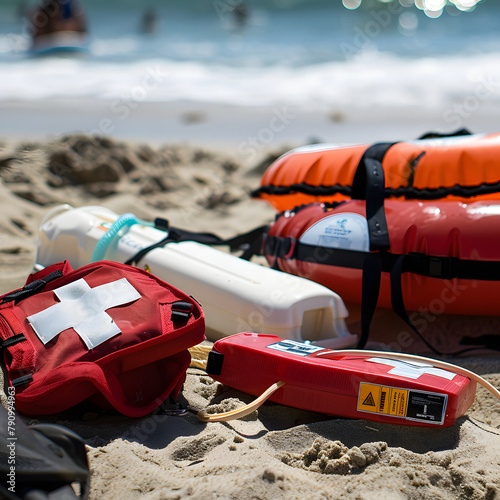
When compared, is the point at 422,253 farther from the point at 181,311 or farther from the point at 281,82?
the point at 281,82

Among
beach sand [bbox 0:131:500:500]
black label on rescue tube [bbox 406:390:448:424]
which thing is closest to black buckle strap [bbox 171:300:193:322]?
beach sand [bbox 0:131:500:500]

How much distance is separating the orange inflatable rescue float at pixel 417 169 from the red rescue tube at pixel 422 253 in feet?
0.78

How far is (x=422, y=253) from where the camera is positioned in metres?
2.20

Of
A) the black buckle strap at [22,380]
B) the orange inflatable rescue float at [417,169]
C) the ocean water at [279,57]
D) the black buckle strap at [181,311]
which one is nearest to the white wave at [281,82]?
the ocean water at [279,57]

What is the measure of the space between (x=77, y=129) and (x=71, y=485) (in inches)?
213

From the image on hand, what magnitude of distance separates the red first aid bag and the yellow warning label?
52cm

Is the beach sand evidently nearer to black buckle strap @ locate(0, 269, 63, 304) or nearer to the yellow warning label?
the yellow warning label

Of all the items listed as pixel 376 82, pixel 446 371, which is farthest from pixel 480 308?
pixel 376 82

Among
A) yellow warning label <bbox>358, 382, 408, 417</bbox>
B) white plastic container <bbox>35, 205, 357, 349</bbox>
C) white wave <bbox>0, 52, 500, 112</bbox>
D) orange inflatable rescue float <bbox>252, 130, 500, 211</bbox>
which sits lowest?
yellow warning label <bbox>358, 382, 408, 417</bbox>

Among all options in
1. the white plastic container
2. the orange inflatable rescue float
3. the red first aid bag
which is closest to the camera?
the red first aid bag

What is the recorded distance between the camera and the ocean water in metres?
7.97

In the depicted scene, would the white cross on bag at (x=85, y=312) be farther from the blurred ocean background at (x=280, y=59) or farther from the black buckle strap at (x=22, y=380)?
the blurred ocean background at (x=280, y=59)

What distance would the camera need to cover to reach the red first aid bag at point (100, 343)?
154 centimetres

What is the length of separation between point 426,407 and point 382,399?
12cm
